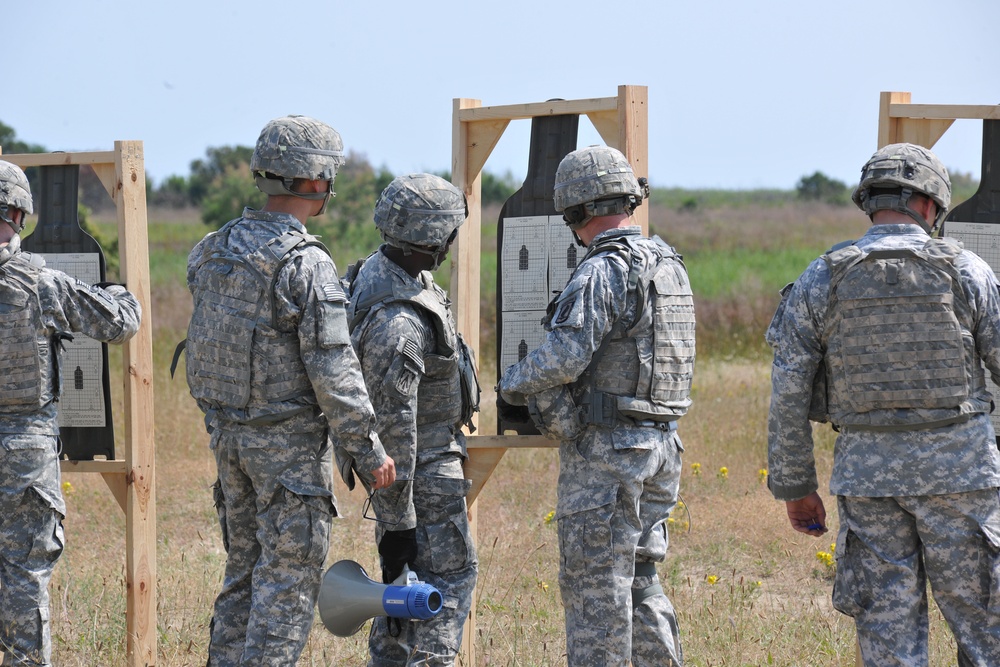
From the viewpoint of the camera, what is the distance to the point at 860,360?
401 centimetres

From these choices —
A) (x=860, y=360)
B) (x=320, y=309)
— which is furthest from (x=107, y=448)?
(x=860, y=360)

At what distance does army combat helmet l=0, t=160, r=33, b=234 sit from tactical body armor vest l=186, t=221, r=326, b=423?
49.4 inches

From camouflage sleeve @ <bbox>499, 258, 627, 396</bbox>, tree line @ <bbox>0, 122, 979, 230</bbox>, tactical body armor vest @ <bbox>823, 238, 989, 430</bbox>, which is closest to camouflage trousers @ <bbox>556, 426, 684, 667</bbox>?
camouflage sleeve @ <bbox>499, 258, 627, 396</bbox>

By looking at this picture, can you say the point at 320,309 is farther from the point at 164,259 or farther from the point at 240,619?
the point at 164,259

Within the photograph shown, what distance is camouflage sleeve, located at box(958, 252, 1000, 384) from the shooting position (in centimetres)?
396

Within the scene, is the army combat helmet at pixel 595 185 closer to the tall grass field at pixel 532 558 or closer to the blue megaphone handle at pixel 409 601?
the tall grass field at pixel 532 558

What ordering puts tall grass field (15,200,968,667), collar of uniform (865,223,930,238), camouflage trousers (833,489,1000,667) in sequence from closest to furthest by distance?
camouflage trousers (833,489,1000,667), collar of uniform (865,223,930,238), tall grass field (15,200,968,667)

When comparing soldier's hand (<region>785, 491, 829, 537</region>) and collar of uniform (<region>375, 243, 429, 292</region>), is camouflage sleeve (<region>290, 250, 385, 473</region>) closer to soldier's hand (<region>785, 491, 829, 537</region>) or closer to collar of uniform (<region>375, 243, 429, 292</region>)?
collar of uniform (<region>375, 243, 429, 292</region>)

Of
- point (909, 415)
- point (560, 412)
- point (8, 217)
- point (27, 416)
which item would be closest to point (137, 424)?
point (27, 416)

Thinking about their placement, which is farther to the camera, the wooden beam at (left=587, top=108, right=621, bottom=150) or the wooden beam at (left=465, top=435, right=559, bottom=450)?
the wooden beam at (left=465, top=435, right=559, bottom=450)

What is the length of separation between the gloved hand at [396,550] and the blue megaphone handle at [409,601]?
0.19 m

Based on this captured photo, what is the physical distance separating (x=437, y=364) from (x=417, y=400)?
6.9 inches

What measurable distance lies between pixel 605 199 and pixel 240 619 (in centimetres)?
225

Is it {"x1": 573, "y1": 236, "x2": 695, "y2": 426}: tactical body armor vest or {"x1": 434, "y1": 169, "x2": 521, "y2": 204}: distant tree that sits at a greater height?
{"x1": 434, "y1": 169, "x2": 521, "y2": 204}: distant tree
